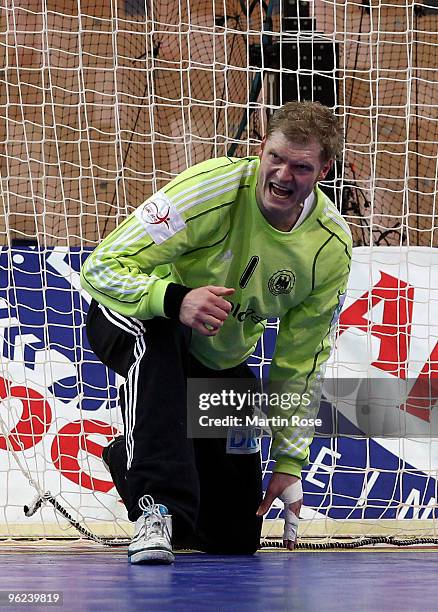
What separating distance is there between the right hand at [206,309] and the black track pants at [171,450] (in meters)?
0.17

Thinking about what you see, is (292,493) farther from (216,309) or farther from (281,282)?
(216,309)

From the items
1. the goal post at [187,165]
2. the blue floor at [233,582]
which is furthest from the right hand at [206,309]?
the goal post at [187,165]

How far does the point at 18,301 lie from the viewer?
12.2ft

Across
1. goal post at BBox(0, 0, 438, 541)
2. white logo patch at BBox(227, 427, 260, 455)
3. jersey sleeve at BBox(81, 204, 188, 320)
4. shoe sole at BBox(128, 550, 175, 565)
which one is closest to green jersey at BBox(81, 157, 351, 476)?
jersey sleeve at BBox(81, 204, 188, 320)

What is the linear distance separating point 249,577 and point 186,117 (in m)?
2.77

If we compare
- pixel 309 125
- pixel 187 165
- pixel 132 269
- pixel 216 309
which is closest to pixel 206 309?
pixel 216 309

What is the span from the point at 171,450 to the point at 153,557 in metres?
0.22

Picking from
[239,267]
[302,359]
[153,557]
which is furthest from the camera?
[302,359]

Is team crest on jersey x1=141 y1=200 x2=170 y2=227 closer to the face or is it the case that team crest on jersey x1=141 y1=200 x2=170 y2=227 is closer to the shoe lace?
the face

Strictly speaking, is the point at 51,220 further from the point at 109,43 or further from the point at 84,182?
the point at 109,43

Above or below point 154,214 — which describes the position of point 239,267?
below

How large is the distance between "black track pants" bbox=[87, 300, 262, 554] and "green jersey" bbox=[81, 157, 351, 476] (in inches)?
3.9

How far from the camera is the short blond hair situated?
2.31 metres

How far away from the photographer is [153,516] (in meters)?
2.04
